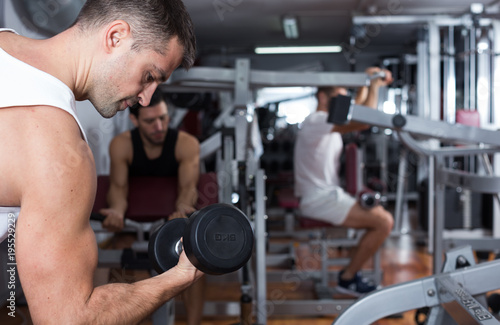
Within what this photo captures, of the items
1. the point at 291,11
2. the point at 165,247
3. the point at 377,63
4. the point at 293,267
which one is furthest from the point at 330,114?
the point at 377,63

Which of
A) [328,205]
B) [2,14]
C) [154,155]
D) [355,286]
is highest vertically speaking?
[2,14]

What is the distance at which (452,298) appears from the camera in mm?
1018

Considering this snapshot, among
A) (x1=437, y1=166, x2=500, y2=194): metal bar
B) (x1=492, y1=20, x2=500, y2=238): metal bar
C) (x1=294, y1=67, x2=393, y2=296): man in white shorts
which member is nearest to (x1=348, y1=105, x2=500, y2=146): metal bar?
(x1=437, y1=166, x2=500, y2=194): metal bar

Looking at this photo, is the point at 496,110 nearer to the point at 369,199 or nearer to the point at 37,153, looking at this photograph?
the point at 369,199

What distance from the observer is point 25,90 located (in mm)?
681

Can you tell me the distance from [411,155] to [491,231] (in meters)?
1.94

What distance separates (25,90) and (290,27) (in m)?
5.06

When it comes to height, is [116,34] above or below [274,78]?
below

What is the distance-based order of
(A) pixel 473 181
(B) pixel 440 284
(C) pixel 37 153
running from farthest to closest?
(A) pixel 473 181
(B) pixel 440 284
(C) pixel 37 153

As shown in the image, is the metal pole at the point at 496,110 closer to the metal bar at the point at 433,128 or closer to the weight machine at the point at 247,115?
the metal bar at the point at 433,128

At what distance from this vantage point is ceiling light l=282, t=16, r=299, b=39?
197 inches

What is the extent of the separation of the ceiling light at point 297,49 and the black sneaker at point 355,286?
15.7 feet

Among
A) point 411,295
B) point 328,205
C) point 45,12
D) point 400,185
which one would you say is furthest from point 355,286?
point 45,12

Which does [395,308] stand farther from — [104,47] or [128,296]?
[104,47]
